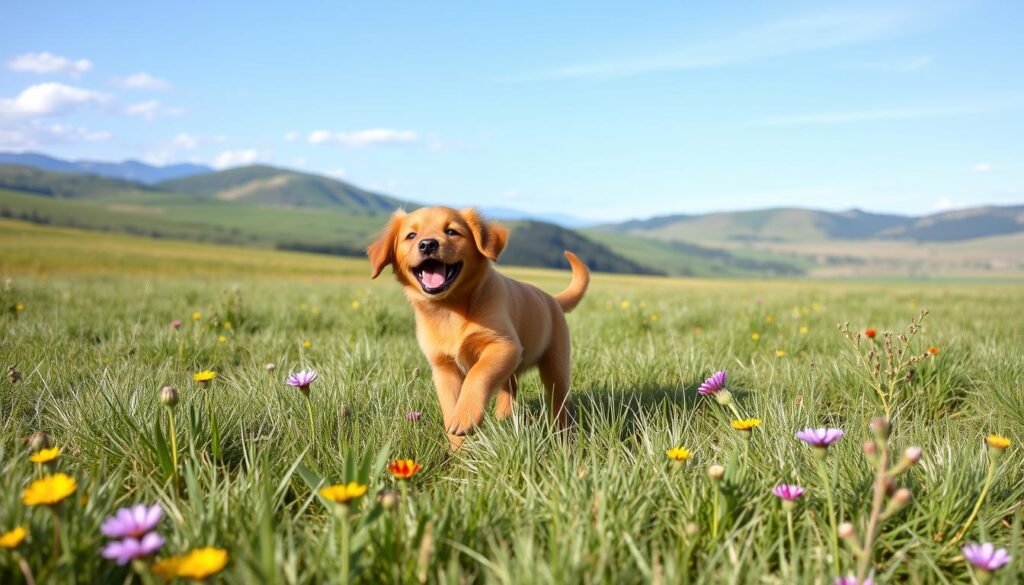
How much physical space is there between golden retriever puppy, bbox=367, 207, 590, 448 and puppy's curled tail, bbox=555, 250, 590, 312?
0.57 m

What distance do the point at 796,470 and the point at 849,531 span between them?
0.76 meters

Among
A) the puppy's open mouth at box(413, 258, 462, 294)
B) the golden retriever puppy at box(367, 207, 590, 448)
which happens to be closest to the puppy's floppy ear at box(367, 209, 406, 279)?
the golden retriever puppy at box(367, 207, 590, 448)

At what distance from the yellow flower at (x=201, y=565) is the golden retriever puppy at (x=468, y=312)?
5.30 ft

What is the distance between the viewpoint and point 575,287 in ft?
15.2

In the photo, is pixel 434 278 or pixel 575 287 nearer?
pixel 434 278

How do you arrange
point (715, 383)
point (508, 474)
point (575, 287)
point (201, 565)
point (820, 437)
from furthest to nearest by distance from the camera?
point (575, 287), point (715, 383), point (508, 474), point (820, 437), point (201, 565)

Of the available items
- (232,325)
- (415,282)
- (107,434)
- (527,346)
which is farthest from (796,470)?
(232,325)

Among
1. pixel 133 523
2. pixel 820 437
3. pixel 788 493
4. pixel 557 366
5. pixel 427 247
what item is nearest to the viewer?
pixel 133 523

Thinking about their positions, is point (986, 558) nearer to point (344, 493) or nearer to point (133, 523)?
point (344, 493)

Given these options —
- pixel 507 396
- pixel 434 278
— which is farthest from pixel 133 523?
pixel 507 396

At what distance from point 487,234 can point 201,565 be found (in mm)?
2549

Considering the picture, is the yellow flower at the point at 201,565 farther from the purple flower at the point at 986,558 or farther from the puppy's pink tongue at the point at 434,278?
the puppy's pink tongue at the point at 434,278

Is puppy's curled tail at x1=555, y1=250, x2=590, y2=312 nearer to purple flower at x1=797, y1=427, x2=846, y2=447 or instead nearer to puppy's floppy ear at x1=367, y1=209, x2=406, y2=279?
puppy's floppy ear at x1=367, y1=209, x2=406, y2=279

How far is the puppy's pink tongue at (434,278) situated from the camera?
337 centimetres
